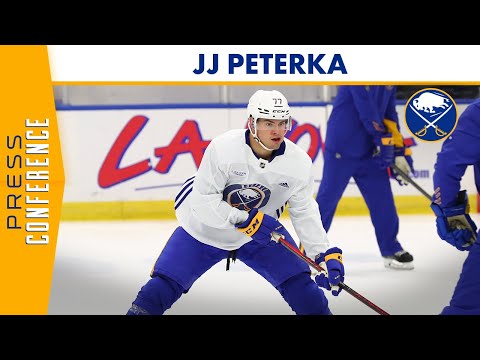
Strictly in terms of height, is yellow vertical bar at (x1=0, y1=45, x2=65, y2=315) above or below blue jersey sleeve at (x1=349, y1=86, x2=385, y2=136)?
below

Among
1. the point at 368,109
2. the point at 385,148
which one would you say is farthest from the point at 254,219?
the point at 385,148

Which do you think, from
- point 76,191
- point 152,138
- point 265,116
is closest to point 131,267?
point 76,191

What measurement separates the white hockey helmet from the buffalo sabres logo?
0.24 meters

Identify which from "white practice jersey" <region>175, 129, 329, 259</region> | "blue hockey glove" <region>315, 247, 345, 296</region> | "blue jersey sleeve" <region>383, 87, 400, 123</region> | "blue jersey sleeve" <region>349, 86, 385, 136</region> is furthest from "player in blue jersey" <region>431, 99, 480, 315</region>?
"blue jersey sleeve" <region>349, 86, 385, 136</region>

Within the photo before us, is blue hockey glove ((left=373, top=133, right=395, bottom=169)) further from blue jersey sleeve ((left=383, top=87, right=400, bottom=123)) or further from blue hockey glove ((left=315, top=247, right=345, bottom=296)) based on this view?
blue hockey glove ((left=315, top=247, right=345, bottom=296))

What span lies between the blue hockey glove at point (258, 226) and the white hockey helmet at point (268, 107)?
0.32 metres

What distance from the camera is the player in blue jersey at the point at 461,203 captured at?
3479 mm

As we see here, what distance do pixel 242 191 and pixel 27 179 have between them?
2.91 ft

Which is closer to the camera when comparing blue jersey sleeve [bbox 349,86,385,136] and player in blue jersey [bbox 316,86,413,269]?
blue jersey sleeve [bbox 349,86,385,136]

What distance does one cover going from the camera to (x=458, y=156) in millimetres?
3518

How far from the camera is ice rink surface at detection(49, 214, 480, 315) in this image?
437 centimetres

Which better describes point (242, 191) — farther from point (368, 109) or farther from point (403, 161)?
point (403, 161)

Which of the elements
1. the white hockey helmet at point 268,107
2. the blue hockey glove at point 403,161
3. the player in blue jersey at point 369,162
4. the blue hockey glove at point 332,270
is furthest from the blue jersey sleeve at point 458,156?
the blue hockey glove at point 403,161

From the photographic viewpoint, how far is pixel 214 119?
5434mm
